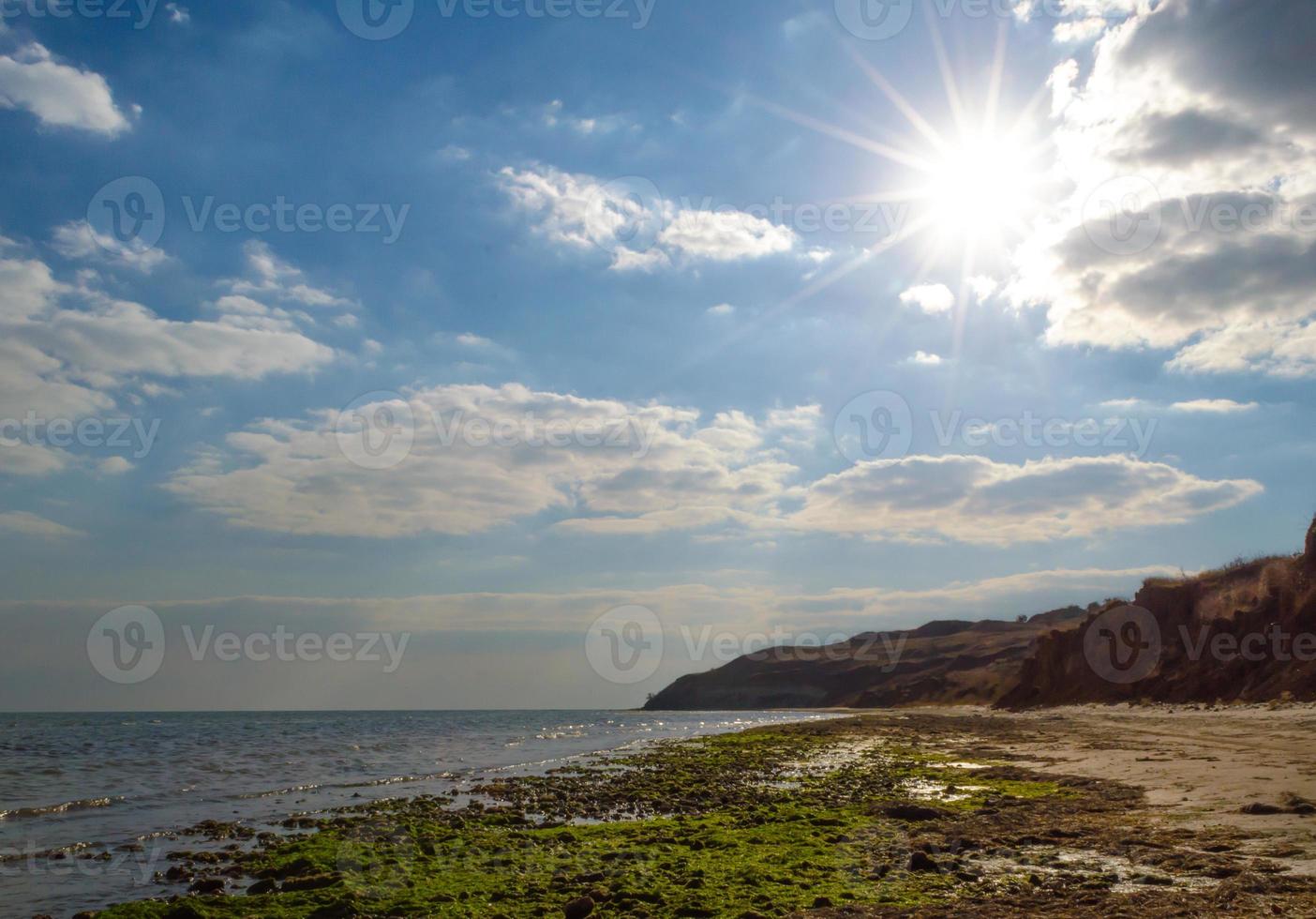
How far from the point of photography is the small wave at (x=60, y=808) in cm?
2070

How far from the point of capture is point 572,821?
1808 cm

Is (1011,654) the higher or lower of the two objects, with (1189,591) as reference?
lower

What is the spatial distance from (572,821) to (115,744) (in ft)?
158

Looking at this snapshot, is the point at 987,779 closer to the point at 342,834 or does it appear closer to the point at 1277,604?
the point at 342,834

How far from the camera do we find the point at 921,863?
11539 millimetres

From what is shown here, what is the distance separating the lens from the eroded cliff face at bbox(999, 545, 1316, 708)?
1447 inches

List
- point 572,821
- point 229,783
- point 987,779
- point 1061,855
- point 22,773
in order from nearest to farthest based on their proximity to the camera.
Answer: point 1061,855 → point 572,821 → point 987,779 → point 229,783 → point 22,773

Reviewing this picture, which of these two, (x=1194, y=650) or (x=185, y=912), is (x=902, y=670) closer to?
(x=1194, y=650)

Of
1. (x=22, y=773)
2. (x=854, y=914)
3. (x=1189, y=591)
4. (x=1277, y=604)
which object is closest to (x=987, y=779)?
(x=854, y=914)
